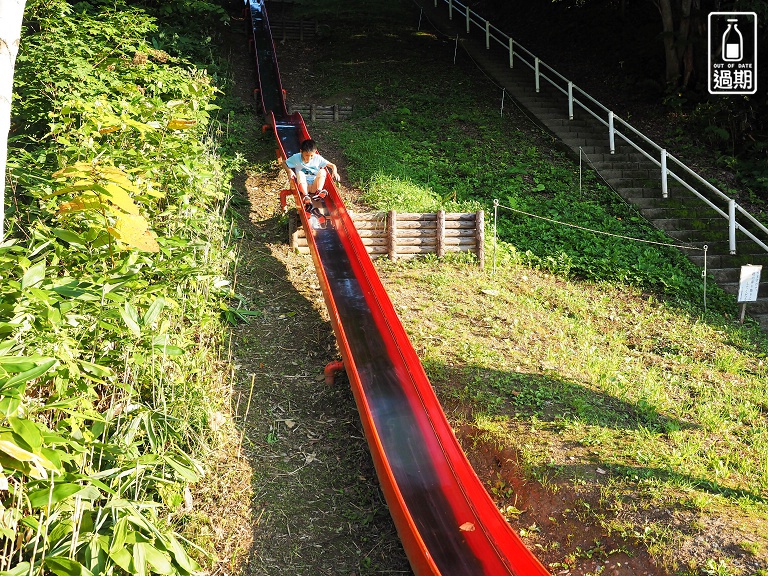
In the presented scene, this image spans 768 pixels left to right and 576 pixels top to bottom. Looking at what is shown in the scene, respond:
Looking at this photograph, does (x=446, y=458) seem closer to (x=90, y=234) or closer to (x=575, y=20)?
(x=90, y=234)

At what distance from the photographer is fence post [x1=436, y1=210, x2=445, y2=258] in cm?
929

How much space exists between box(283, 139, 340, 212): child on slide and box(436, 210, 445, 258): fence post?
1605 mm

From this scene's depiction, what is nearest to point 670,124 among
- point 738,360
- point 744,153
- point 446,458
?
point 744,153

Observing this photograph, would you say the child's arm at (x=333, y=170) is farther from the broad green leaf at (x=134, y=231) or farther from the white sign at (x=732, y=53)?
the white sign at (x=732, y=53)

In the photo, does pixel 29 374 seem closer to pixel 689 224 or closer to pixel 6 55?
pixel 6 55

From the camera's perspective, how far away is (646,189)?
1166 cm

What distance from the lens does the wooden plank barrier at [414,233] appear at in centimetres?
924

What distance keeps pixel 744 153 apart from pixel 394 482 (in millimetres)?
11631

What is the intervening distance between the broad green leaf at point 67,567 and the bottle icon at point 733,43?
14.7m

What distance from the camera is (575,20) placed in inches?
760

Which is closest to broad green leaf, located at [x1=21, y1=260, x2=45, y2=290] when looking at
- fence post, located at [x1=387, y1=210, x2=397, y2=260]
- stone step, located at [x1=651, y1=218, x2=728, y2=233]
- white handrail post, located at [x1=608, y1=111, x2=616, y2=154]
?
fence post, located at [x1=387, y1=210, x2=397, y2=260]

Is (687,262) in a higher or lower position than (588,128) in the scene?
lower

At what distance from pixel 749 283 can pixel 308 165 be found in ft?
21.1

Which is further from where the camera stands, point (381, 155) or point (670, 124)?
point (670, 124)
